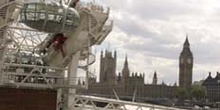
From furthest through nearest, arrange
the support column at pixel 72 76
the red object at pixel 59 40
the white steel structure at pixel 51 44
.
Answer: the red object at pixel 59 40 < the support column at pixel 72 76 < the white steel structure at pixel 51 44

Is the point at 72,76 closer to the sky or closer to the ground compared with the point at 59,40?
closer to the ground

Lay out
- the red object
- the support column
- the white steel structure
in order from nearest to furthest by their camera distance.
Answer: the white steel structure < the support column < the red object

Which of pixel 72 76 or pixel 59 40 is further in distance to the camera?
pixel 59 40

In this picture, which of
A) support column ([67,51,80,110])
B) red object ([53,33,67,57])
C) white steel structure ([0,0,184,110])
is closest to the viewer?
white steel structure ([0,0,184,110])

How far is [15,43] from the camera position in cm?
5328

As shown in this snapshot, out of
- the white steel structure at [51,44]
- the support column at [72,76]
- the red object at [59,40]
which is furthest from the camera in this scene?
the red object at [59,40]

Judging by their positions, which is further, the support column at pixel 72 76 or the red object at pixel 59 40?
the red object at pixel 59 40

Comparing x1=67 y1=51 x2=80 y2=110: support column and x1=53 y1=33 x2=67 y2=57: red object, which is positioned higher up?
x1=53 y1=33 x2=67 y2=57: red object

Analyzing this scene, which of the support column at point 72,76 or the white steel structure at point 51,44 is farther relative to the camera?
the support column at point 72,76

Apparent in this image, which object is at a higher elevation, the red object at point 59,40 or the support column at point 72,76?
the red object at point 59,40

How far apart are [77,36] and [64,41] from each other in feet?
5.95

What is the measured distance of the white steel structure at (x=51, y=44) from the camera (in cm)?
4356

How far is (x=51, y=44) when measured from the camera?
51.9 meters

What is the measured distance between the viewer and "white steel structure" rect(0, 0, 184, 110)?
143 feet
